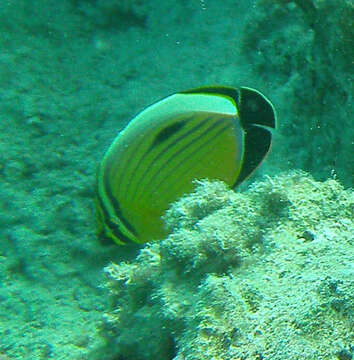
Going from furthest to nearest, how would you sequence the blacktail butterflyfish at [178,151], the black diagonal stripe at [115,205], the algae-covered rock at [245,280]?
Result: the black diagonal stripe at [115,205] → the blacktail butterflyfish at [178,151] → the algae-covered rock at [245,280]

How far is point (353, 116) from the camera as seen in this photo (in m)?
2.11

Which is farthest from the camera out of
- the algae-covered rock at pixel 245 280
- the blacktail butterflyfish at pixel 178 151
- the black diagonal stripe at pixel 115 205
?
the black diagonal stripe at pixel 115 205

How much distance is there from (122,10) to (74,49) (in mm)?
710

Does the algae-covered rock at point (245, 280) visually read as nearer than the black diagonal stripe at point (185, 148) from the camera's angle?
Yes

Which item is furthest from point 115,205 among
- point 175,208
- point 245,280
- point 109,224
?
point 245,280

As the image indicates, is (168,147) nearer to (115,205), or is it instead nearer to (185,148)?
(185,148)

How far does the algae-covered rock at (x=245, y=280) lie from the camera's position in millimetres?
1065

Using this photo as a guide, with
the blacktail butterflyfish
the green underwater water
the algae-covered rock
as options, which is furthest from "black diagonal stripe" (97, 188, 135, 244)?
the algae-covered rock

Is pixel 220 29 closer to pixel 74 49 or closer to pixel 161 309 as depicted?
pixel 74 49

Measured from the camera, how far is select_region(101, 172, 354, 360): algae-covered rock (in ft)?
3.50

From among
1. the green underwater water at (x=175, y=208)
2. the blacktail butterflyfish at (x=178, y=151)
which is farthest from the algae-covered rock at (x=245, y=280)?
the blacktail butterflyfish at (x=178, y=151)

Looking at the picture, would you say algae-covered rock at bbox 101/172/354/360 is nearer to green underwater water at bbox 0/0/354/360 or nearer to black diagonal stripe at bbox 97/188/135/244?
green underwater water at bbox 0/0/354/360

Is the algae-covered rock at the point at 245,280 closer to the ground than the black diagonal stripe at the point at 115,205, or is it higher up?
higher up

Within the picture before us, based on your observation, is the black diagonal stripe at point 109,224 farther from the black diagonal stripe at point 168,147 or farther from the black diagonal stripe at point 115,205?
the black diagonal stripe at point 168,147
